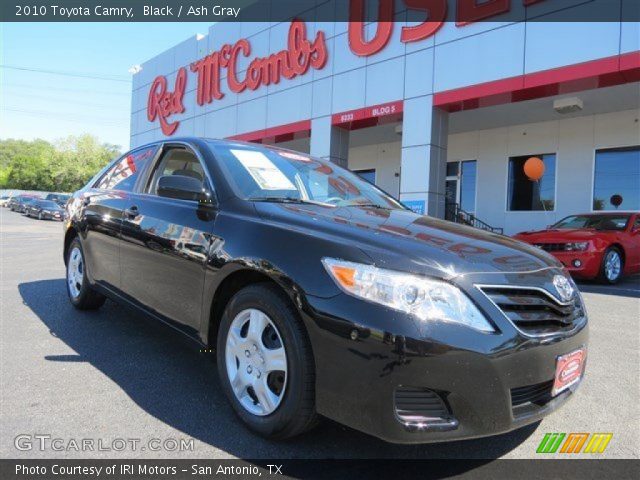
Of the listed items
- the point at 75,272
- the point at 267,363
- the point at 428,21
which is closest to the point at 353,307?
the point at 267,363

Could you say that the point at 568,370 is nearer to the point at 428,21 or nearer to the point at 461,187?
the point at 428,21

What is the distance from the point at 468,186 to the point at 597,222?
783 centimetres

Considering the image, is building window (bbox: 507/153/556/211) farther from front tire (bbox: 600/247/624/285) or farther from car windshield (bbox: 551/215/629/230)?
front tire (bbox: 600/247/624/285)

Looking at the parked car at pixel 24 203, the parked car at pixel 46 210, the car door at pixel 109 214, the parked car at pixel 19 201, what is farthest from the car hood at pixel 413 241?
the parked car at pixel 19 201

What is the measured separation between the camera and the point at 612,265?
29.2ft

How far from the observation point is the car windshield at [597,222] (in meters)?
9.53

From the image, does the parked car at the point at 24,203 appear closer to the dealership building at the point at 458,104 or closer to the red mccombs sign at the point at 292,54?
the red mccombs sign at the point at 292,54

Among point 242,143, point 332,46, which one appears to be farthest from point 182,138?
point 332,46

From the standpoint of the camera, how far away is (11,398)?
3.03 metres

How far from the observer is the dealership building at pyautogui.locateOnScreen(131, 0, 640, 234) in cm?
1116

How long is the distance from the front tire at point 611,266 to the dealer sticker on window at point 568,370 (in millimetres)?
7020

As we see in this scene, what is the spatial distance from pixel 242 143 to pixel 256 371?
6.10ft

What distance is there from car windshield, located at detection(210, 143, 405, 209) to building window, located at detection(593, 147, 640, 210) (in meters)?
12.6

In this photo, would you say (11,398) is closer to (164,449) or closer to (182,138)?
(164,449)
